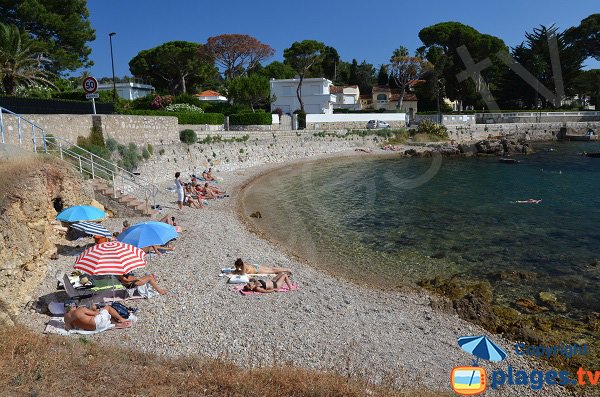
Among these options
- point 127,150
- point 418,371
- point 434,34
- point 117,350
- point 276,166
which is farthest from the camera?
point 434,34

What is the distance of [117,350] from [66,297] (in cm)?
381

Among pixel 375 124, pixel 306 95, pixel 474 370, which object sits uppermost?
pixel 306 95

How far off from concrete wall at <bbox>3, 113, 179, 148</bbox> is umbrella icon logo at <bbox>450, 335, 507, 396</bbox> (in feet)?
61.5

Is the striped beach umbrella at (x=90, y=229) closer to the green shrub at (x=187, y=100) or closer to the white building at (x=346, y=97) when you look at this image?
the green shrub at (x=187, y=100)

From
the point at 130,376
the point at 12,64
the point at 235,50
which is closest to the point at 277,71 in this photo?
the point at 235,50

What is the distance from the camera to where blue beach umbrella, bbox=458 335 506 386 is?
28.0ft

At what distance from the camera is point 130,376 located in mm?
6113

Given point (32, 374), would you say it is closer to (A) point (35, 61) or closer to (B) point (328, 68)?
(A) point (35, 61)

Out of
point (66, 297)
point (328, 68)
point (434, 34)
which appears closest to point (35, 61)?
point (66, 297)

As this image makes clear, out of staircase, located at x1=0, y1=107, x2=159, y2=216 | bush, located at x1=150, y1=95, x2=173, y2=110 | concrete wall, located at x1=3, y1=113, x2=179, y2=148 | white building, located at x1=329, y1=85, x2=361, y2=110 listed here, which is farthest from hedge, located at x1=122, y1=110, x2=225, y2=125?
white building, located at x1=329, y1=85, x2=361, y2=110

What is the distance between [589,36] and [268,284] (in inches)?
3546

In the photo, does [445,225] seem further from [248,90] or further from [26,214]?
[248,90]

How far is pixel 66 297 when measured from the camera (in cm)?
1012

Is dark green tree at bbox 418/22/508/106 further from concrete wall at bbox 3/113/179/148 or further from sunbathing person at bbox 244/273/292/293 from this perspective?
sunbathing person at bbox 244/273/292/293
